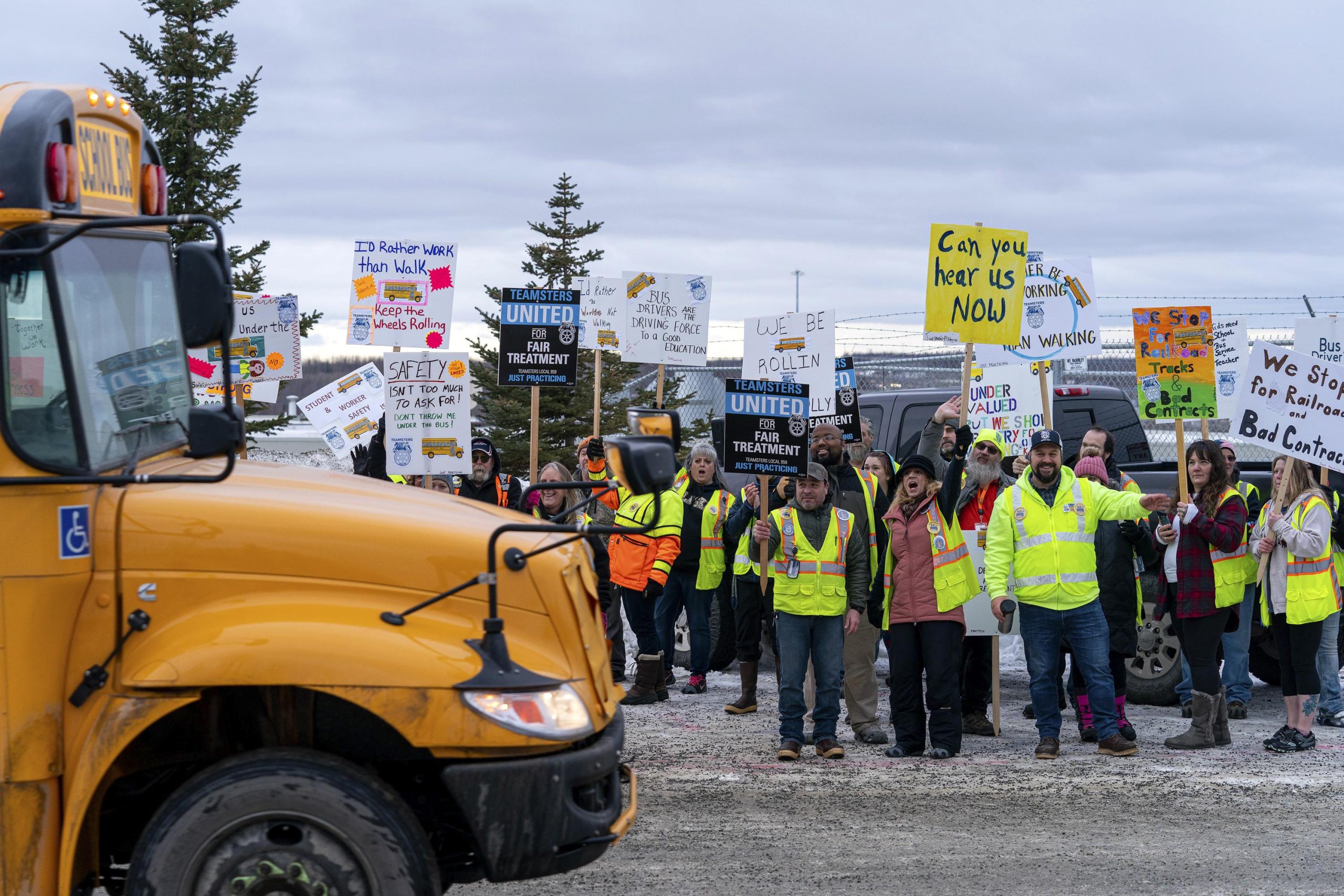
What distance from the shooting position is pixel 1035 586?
8.73m

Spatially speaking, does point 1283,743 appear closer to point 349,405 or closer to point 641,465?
point 641,465

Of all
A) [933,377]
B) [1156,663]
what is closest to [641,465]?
[1156,663]

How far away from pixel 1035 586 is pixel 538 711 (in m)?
5.22

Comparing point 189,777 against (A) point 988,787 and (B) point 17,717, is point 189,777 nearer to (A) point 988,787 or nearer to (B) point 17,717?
(B) point 17,717

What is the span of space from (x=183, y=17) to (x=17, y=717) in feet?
52.7

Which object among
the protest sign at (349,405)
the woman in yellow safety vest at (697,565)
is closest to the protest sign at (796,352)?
the woman in yellow safety vest at (697,565)

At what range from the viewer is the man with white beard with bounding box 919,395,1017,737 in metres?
9.61

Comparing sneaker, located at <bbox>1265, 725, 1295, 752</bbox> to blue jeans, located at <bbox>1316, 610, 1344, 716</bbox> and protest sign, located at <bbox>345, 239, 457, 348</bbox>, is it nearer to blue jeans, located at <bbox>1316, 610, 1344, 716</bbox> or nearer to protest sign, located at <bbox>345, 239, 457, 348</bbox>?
blue jeans, located at <bbox>1316, 610, 1344, 716</bbox>

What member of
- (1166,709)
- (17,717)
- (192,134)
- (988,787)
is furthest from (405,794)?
(192,134)

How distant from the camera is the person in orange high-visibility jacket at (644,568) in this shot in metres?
10.5

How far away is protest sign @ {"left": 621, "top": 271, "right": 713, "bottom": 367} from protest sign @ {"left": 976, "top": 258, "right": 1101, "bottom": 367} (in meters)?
2.78

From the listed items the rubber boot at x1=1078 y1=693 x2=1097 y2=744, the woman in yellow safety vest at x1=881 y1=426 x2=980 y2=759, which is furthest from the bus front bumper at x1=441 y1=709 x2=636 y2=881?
the rubber boot at x1=1078 y1=693 x2=1097 y2=744

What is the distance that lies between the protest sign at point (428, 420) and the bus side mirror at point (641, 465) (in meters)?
6.72

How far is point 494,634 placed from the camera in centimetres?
428
